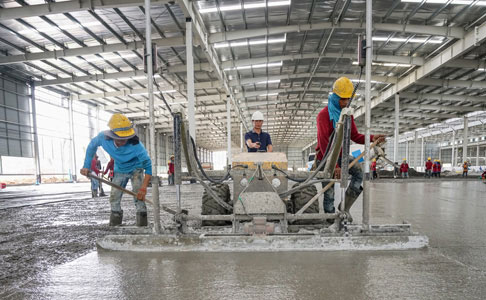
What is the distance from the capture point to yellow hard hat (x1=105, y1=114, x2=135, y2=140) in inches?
143

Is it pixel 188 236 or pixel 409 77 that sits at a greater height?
pixel 409 77

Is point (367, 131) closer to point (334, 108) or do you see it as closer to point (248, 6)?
point (334, 108)

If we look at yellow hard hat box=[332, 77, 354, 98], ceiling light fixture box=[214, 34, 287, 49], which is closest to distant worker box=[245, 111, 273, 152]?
yellow hard hat box=[332, 77, 354, 98]

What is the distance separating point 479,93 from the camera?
21781 millimetres

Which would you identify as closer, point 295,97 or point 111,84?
point 111,84

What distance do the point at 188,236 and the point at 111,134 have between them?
6.47ft

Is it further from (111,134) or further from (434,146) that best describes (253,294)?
(434,146)

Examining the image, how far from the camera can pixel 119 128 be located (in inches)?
143

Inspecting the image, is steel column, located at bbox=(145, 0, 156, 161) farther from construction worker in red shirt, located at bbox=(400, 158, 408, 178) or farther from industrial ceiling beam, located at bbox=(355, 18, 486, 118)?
construction worker in red shirt, located at bbox=(400, 158, 408, 178)

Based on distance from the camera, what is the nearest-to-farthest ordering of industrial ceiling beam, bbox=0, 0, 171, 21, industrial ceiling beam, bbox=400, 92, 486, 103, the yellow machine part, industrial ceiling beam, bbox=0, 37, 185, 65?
the yellow machine part < industrial ceiling beam, bbox=0, 0, 171, 21 < industrial ceiling beam, bbox=0, 37, 185, 65 < industrial ceiling beam, bbox=400, 92, 486, 103

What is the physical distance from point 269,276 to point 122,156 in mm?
2903

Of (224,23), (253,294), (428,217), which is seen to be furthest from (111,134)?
(224,23)

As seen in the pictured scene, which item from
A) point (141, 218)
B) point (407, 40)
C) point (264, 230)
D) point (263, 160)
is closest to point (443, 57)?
point (407, 40)

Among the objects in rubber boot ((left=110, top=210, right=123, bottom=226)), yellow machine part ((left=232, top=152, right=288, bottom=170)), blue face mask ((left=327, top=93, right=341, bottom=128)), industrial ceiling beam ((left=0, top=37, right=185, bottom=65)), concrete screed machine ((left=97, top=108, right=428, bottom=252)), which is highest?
industrial ceiling beam ((left=0, top=37, right=185, bottom=65))
